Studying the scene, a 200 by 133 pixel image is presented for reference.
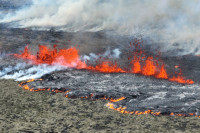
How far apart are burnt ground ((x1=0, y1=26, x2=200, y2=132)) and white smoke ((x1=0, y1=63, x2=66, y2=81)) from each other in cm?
25

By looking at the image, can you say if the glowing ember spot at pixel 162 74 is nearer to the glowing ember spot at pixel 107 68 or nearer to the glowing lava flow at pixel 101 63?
the glowing lava flow at pixel 101 63

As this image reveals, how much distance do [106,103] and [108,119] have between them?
145 cm

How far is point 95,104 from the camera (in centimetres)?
992

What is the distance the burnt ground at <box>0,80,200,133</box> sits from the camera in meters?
7.91

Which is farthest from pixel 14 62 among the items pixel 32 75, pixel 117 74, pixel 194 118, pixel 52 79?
pixel 194 118

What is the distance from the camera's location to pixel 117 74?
545 inches

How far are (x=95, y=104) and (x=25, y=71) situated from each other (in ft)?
18.9

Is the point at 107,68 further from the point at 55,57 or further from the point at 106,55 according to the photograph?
the point at 55,57

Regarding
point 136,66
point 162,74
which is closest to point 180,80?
point 162,74

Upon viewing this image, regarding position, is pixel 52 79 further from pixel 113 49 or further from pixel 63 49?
pixel 113 49

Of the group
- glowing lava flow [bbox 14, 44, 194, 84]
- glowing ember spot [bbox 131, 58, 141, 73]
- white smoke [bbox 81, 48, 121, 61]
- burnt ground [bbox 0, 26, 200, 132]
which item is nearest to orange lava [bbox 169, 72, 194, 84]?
glowing lava flow [bbox 14, 44, 194, 84]

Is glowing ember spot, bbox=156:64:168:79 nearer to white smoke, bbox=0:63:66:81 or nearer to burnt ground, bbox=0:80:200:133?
burnt ground, bbox=0:80:200:133

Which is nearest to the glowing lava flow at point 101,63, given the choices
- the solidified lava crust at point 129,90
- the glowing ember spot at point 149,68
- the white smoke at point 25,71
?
the glowing ember spot at point 149,68

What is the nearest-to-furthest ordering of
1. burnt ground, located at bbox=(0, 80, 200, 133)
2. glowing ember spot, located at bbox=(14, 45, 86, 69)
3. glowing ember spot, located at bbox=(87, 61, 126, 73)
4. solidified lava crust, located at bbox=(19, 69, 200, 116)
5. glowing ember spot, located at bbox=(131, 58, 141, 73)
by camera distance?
1. burnt ground, located at bbox=(0, 80, 200, 133)
2. solidified lava crust, located at bbox=(19, 69, 200, 116)
3. glowing ember spot, located at bbox=(87, 61, 126, 73)
4. glowing ember spot, located at bbox=(131, 58, 141, 73)
5. glowing ember spot, located at bbox=(14, 45, 86, 69)
